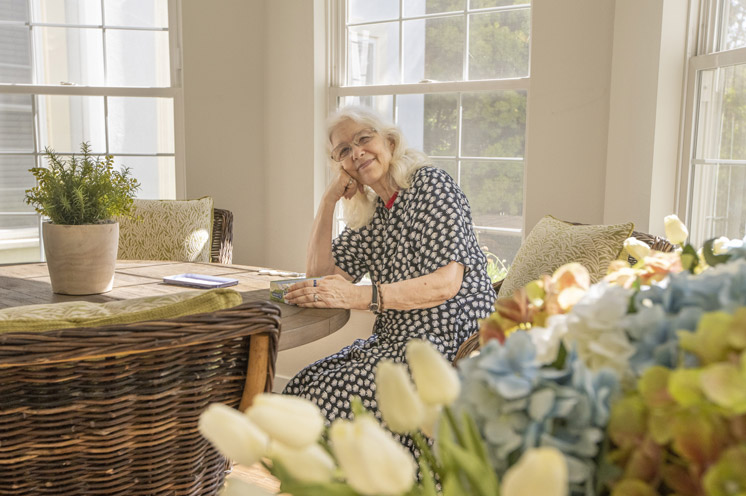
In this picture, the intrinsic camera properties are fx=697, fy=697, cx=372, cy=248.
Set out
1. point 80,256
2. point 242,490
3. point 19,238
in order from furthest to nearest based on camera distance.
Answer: point 19,238
point 80,256
point 242,490

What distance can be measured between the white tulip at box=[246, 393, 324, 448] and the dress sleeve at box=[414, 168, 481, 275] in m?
2.03

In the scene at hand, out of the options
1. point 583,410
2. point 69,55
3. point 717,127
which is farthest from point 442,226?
point 69,55

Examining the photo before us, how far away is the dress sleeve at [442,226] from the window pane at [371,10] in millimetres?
1953

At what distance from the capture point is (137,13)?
4.52 m

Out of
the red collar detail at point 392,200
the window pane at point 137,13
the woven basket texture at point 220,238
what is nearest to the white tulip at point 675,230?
the red collar detail at point 392,200

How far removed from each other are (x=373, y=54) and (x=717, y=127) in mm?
2207

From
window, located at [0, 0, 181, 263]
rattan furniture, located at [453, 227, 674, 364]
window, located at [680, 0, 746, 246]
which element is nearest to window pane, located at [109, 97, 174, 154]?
window, located at [0, 0, 181, 263]

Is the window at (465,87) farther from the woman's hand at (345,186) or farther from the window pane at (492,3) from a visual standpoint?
the woman's hand at (345,186)

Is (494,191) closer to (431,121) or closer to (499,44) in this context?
(431,121)

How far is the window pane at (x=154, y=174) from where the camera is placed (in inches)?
181

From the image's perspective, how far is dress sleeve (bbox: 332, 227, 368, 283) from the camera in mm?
2908

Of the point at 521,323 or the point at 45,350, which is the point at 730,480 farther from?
the point at 45,350

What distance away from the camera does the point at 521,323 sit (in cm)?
55

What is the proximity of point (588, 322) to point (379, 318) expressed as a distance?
2231mm
